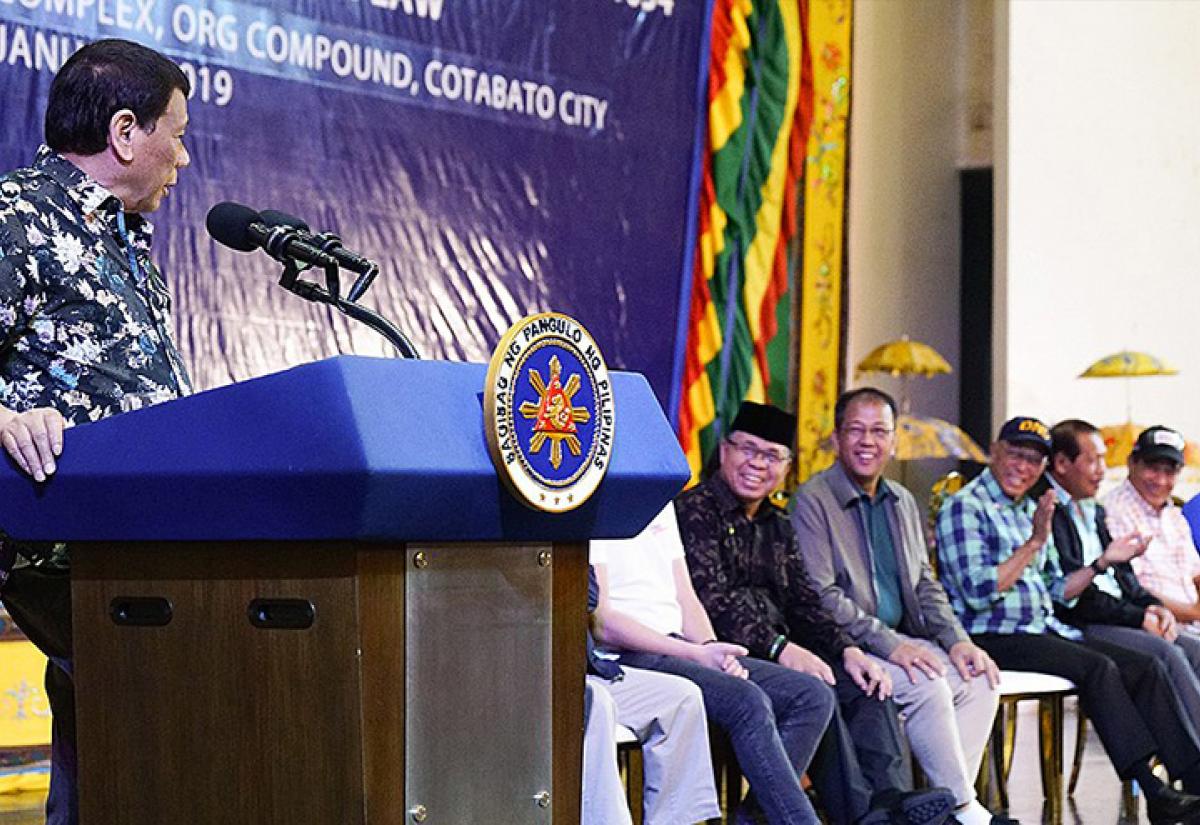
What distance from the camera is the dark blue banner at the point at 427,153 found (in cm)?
464

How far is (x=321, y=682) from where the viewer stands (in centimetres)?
158

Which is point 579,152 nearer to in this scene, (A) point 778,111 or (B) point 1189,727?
(A) point 778,111

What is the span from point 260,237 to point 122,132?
0.80ft

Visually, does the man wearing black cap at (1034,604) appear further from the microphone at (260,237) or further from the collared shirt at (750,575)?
the microphone at (260,237)

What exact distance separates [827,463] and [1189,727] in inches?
83.7

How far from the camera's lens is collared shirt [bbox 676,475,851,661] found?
429 centimetres

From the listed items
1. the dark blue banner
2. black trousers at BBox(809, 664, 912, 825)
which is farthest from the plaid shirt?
the dark blue banner

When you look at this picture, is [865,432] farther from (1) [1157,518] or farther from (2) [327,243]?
(2) [327,243]

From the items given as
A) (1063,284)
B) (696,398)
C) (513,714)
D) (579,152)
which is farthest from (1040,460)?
(513,714)

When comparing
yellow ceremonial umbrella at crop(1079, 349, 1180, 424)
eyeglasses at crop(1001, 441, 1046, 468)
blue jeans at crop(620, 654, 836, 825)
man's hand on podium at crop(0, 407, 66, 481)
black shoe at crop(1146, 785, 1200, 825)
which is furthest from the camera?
yellow ceremonial umbrella at crop(1079, 349, 1180, 424)

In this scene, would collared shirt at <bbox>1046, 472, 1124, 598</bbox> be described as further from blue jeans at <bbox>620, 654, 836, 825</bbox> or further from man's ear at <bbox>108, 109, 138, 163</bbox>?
man's ear at <bbox>108, 109, 138, 163</bbox>

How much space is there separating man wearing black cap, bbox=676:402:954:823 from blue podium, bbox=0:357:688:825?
2.46 m

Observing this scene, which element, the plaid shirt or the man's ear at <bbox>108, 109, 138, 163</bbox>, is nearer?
the man's ear at <bbox>108, 109, 138, 163</bbox>

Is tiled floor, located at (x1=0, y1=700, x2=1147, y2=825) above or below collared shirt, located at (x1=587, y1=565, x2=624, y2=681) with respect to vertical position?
below
